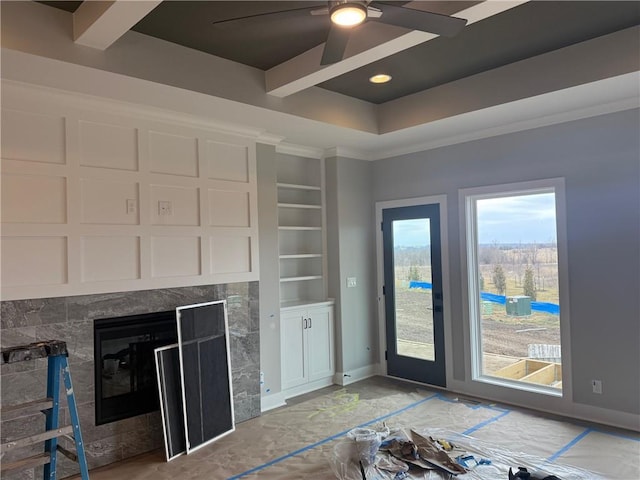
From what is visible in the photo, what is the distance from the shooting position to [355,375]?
5.53 metres

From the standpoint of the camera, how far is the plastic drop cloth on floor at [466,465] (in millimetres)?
3105

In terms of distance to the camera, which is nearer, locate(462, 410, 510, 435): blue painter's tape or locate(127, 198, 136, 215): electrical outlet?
locate(127, 198, 136, 215): electrical outlet

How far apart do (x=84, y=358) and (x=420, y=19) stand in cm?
325

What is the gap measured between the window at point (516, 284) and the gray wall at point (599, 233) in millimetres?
168

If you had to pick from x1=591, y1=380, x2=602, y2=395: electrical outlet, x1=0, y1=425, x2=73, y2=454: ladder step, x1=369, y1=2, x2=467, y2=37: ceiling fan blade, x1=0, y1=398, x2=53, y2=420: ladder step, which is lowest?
x1=591, y1=380, x2=602, y2=395: electrical outlet

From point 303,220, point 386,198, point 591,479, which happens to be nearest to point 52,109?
point 303,220

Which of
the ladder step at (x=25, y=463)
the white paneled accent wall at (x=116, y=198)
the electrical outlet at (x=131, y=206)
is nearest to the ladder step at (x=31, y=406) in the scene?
the ladder step at (x=25, y=463)

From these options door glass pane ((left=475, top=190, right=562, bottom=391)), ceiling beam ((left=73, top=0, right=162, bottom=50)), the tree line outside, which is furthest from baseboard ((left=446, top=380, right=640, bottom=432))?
ceiling beam ((left=73, top=0, right=162, bottom=50))

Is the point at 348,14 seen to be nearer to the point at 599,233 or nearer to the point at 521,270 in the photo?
the point at 599,233

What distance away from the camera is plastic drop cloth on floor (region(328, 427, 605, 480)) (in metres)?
3.11

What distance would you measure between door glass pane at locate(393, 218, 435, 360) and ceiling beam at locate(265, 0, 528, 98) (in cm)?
238

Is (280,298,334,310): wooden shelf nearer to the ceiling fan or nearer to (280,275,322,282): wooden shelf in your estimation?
(280,275,322,282): wooden shelf

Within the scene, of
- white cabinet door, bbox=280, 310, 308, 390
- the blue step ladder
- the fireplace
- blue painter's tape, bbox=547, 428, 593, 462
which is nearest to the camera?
the blue step ladder

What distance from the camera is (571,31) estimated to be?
325 centimetres
